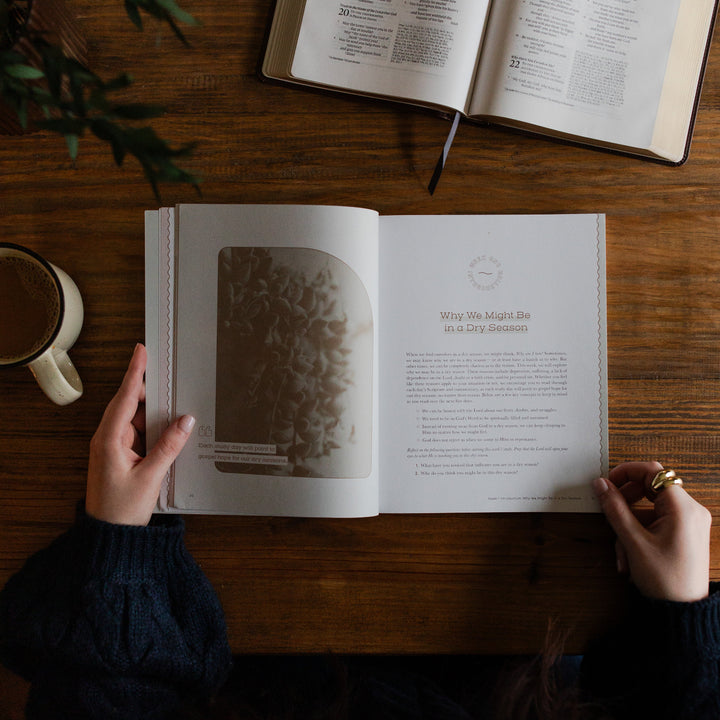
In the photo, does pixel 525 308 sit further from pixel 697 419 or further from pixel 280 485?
pixel 280 485

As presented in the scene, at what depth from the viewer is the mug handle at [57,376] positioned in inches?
24.1

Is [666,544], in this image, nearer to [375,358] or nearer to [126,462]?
[375,358]

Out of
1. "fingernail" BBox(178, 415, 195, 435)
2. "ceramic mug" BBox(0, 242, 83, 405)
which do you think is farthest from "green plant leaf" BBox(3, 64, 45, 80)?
"fingernail" BBox(178, 415, 195, 435)

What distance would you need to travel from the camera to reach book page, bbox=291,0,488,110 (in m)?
0.66

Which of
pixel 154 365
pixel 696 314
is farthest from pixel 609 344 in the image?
pixel 154 365

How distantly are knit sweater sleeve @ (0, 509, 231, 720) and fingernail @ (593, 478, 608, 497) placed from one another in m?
0.45

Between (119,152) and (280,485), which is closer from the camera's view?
(119,152)

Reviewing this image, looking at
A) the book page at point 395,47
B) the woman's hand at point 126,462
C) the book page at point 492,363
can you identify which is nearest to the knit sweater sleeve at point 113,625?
the woman's hand at point 126,462

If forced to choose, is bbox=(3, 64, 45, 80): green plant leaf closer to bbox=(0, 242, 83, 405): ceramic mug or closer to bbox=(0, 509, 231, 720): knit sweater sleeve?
bbox=(0, 242, 83, 405): ceramic mug

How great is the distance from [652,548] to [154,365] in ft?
1.91

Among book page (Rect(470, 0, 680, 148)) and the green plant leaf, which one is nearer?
the green plant leaf

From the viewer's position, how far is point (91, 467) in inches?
25.5

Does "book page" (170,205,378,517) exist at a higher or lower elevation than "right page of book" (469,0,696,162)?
lower

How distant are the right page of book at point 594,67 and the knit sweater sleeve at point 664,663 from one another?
0.51m
